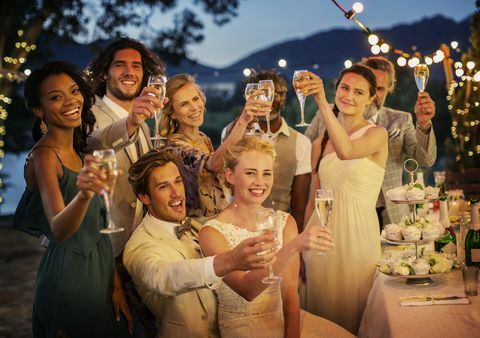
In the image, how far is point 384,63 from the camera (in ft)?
17.0

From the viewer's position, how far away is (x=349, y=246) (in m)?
4.47

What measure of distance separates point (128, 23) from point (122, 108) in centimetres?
1173

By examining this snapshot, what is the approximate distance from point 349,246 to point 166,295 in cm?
166

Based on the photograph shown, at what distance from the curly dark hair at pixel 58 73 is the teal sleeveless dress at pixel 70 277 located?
0.29m

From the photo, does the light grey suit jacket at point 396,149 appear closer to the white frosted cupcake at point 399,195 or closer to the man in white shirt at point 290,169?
the man in white shirt at point 290,169

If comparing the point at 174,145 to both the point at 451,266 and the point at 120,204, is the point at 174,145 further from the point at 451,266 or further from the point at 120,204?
the point at 451,266

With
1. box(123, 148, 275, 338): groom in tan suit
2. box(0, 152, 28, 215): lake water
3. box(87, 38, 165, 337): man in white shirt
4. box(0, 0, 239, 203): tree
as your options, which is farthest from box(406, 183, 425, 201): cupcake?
box(0, 152, 28, 215): lake water

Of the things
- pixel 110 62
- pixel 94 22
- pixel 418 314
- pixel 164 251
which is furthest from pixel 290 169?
pixel 94 22

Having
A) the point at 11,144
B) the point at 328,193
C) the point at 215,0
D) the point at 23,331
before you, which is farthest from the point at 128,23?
the point at 328,193

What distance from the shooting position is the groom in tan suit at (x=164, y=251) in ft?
10.4

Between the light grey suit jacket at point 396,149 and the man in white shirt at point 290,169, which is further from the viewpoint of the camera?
the light grey suit jacket at point 396,149

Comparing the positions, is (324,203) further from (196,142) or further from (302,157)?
(302,157)

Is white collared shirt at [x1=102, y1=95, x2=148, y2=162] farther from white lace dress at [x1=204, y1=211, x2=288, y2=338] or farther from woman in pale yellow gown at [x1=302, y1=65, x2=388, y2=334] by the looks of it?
woman in pale yellow gown at [x1=302, y1=65, x2=388, y2=334]

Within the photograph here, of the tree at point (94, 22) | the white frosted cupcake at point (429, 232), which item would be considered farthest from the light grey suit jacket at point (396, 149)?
the tree at point (94, 22)
